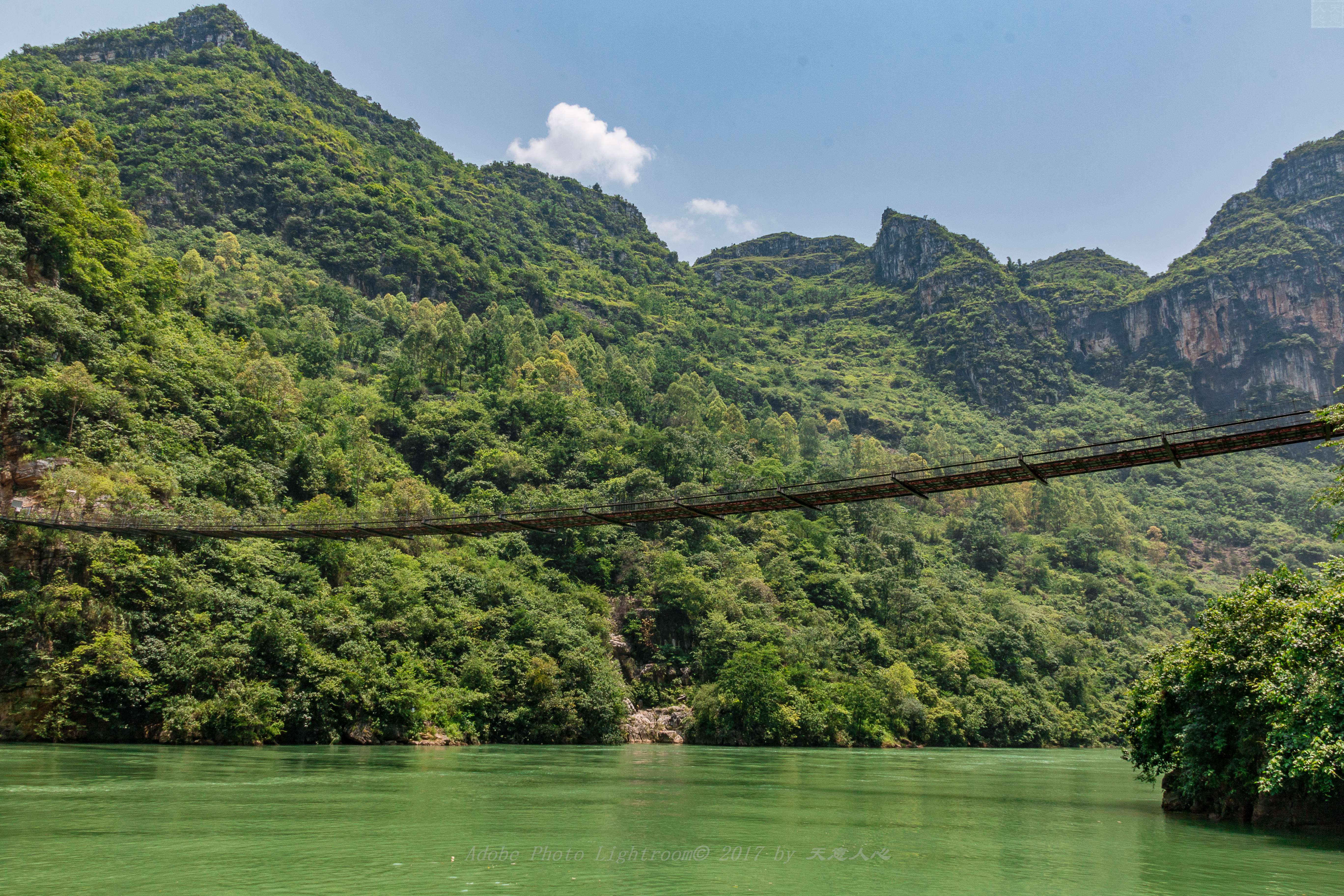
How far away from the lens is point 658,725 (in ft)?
126

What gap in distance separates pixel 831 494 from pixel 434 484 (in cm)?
4146

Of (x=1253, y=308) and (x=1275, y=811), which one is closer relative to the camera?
(x=1275, y=811)

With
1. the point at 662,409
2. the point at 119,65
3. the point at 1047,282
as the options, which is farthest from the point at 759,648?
the point at 1047,282

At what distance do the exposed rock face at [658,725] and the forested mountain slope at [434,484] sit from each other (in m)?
1.30

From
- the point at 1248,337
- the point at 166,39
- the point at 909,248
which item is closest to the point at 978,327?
the point at 909,248

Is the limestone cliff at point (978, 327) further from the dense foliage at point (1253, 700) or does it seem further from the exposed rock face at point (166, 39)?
the dense foliage at point (1253, 700)

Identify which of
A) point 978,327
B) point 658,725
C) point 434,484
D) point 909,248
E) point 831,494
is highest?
point 909,248

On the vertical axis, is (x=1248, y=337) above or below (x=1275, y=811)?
above

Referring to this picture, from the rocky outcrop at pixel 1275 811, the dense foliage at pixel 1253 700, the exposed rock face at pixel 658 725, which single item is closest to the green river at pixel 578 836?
the rocky outcrop at pixel 1275 811

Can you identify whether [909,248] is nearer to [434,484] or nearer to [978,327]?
[978,327]

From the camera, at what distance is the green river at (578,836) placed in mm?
8508

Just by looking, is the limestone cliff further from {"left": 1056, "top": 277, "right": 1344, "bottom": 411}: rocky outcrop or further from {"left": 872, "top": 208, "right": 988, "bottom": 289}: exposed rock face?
{"left": 1056, "top": 277, "right": 1344, "bottom": 411}: rocky outcrop

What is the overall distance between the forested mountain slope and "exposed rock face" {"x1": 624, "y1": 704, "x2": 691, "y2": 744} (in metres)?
1.30

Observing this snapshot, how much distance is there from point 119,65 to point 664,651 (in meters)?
105
